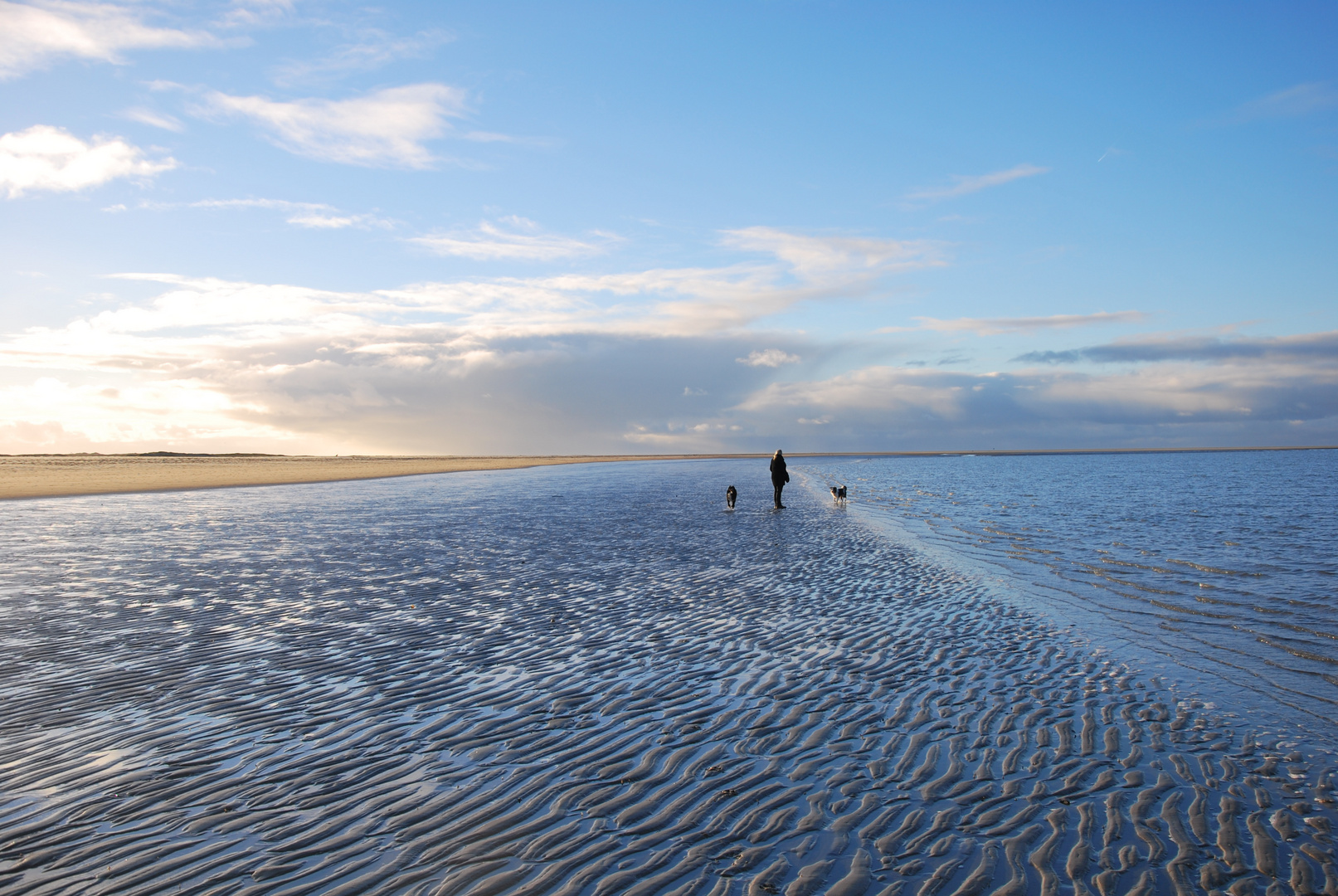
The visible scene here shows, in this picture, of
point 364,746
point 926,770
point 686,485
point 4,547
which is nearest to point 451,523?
point 4,547

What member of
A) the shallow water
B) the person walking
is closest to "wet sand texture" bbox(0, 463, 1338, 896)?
the shallow water

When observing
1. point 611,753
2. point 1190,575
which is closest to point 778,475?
point 1190,575

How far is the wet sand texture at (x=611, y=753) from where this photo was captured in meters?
4.62

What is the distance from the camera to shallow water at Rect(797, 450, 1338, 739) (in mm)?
9539

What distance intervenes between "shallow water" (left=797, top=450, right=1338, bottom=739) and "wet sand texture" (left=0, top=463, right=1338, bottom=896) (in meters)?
1.55

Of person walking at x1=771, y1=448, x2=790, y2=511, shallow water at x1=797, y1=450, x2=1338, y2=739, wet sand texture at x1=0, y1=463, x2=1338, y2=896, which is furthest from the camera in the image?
person walking at x1=771, y1=448, x2=790, y2=511

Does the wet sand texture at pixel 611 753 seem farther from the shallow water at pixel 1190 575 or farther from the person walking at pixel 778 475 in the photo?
the person walking at pixel 778 475

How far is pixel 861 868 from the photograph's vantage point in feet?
15.1

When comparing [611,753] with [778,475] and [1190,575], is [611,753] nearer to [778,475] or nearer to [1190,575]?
[1190,575]

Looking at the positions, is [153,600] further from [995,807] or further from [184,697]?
[995,807]

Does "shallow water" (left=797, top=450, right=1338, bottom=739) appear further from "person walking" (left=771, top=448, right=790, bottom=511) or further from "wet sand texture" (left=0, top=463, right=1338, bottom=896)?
"person walking" (left=771, top=448, right=790, bottom=511)

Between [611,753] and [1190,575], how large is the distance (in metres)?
16.5

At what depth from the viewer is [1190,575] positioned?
56.2ft

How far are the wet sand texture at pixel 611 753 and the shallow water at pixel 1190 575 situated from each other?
1547 mm
